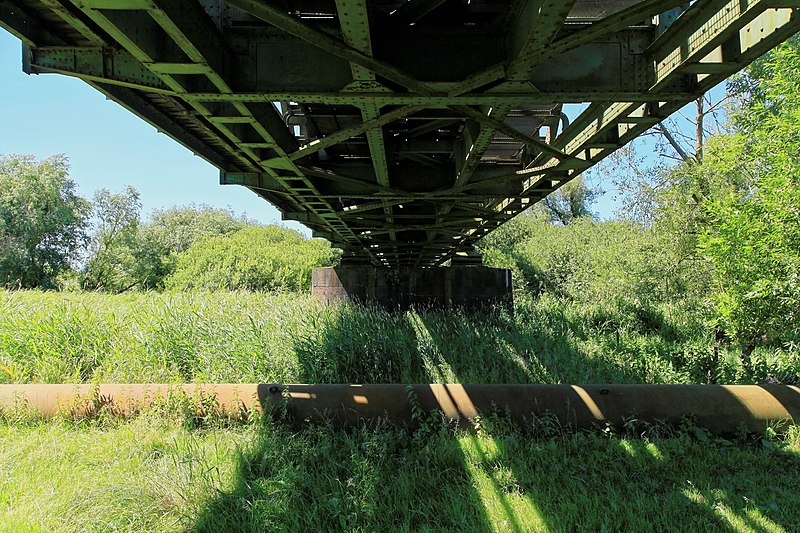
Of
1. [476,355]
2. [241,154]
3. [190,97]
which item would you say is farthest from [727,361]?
[190,97]

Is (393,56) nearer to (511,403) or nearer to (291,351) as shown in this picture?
(511,403)

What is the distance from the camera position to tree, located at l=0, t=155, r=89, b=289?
3131 centimetres

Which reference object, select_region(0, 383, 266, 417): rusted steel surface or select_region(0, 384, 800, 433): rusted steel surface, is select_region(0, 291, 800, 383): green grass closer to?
select_region(0, 383, 266, 417): rusted steel surface

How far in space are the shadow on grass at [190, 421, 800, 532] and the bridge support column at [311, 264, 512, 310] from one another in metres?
8.90

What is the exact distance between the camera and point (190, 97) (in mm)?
3420

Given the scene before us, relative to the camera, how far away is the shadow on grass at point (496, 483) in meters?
3.38

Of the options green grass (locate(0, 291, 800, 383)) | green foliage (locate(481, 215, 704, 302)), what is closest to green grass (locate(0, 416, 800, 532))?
green grass (locate(0, 291, 800, 383))

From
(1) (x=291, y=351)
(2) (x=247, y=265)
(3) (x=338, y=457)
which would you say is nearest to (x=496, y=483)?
(3) (x=338, y=457)

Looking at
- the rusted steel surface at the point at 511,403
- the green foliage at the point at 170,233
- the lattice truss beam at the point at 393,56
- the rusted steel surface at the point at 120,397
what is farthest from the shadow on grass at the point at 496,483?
the green foliage at the point at 170,233

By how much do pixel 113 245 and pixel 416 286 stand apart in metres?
34.4

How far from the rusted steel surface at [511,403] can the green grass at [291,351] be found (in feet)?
3.82

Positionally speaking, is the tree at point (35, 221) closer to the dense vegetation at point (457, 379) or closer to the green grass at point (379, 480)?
the dense vegetation at point (457, 379)

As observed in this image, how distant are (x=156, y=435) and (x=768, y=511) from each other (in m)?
5.54

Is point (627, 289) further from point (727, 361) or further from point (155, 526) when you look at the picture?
point (155, 526)
